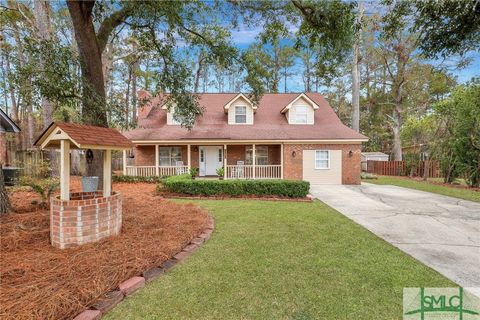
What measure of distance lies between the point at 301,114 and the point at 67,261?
1529 cm

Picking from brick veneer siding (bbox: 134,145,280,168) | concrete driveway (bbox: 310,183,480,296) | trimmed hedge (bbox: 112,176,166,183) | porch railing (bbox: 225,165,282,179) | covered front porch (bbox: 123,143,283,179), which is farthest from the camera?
brick veneer siding (bbox: 134,145,280,168)

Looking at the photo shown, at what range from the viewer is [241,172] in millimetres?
14922

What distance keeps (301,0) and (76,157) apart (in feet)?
61.9

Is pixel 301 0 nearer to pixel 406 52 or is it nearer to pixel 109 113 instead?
pixel 109 113

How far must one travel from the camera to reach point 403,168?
2048 centimetres

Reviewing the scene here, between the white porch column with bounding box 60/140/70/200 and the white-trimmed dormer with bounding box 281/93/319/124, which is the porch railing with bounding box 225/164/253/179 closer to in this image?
the white-trimmed dormer with bounding box 281/93/319/124

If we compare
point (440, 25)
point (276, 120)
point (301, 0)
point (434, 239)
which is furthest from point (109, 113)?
point (276, 120)

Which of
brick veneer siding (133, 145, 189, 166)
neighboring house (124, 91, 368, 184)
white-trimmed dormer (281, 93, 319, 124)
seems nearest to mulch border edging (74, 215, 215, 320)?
neighboring house (124, 91, 368, 184)

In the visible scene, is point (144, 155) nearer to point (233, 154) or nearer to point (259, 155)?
point (233, 154)

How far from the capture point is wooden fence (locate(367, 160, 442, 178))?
17.9 metres

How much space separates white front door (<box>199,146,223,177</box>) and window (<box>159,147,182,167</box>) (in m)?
1.55

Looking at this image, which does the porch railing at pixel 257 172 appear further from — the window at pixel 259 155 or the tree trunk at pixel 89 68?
the tree trunk at pixel 89 68

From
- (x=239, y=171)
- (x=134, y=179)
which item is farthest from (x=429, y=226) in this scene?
(x=134, y=179)

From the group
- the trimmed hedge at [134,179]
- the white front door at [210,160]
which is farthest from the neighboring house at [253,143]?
the trimmed hedge at [134,179]
